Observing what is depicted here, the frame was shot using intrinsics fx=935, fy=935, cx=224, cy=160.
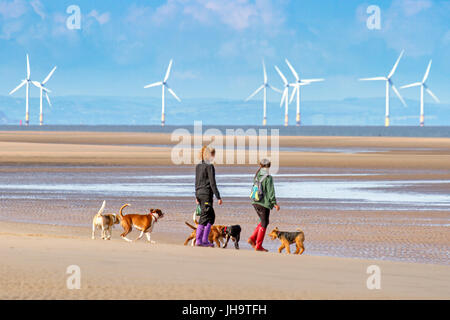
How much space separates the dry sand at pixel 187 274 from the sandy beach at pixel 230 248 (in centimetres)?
2

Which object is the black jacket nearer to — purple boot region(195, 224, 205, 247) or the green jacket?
purple boot region(195, 224, 205, 247)

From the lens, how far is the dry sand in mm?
13148

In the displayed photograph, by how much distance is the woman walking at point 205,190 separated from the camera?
18016mm

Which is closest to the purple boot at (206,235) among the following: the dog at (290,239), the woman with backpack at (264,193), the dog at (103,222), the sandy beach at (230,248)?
the sandy beach at (230,248)

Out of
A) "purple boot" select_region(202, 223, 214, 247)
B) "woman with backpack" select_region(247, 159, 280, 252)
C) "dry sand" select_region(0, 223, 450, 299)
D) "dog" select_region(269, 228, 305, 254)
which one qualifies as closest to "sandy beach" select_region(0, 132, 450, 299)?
"dry sand" select_region(0, 223, 450, 299)

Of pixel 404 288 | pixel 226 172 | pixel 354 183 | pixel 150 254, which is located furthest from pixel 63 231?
pixel 226 172

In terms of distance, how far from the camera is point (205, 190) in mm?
18312

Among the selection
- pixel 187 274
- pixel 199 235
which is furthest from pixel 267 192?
Result: pixel 187 274

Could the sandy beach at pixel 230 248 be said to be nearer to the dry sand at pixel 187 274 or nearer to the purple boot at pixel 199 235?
A: the dry sand at pixel 187 274

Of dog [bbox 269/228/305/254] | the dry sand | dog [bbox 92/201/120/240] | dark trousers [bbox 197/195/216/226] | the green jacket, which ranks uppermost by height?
the green jacket

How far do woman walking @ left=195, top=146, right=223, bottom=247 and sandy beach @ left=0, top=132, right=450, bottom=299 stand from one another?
0.71 metres

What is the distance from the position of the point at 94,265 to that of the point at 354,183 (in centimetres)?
2647
